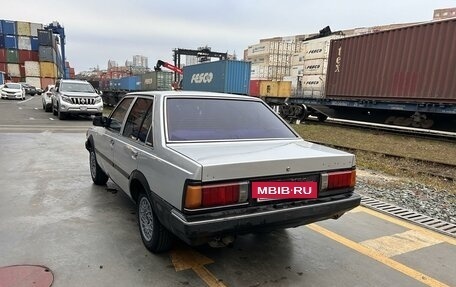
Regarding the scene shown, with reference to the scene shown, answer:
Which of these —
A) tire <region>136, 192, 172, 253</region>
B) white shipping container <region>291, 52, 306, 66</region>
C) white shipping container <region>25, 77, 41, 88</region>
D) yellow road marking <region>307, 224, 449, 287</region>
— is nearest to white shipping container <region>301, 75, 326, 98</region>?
white shipping container <region>291, 52, 306, 66</region>

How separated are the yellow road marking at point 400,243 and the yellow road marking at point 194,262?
1.75 meters

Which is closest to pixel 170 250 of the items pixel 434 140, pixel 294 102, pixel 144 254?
pixel 144 254

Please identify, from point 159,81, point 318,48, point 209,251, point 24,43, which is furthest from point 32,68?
point 209,251

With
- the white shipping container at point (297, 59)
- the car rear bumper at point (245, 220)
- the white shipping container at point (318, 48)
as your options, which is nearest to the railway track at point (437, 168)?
the car rear bumper at point (245, 220)

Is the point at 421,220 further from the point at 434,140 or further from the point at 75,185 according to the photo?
the point at 434,140

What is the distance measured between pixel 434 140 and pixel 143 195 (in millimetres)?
13288

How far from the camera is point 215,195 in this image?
8.70ft

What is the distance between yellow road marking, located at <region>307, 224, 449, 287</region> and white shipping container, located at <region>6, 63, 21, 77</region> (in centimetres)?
7395

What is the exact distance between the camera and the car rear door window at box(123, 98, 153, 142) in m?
3.55

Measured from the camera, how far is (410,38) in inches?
572

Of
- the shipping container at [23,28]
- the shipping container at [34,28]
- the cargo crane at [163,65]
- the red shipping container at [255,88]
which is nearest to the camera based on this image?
the red shipping container at [255,88]

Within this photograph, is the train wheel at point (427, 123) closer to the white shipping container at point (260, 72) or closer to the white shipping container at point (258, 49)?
the white shipping container at point (260, 72)

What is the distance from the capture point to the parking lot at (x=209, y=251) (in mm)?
3008

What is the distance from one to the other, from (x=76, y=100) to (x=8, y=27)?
61745mm
